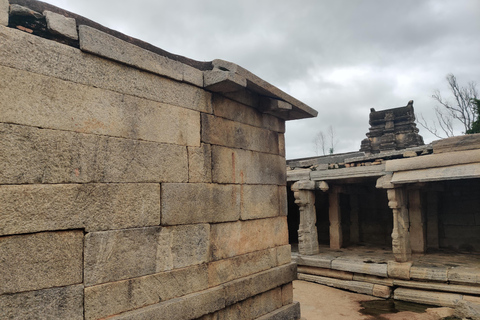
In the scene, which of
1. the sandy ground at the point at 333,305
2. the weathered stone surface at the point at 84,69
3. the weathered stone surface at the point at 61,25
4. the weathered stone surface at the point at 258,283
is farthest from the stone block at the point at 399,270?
the weathered stone surface at the point at 61,25

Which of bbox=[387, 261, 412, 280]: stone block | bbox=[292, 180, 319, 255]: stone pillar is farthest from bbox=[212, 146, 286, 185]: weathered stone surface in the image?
bbox=[292, 180, 319, 255]: stone pillar

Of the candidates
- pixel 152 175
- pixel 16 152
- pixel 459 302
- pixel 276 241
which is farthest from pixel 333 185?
pixel 16 152

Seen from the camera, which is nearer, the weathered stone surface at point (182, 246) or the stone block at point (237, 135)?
the weathered stone surface at point (182, 246)

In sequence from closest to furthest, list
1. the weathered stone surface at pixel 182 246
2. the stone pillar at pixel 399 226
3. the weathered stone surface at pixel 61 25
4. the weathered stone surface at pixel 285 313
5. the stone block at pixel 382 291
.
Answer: the weathered stone surface at pixel 61 25 < the weathered stone surface at pixel 182 246 < the weathered stone surface at pixel 285 313 < the stone block at pixel 382 291 < the stone pillar at pixel 399 226

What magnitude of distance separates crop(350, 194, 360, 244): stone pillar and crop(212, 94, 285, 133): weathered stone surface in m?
8.40

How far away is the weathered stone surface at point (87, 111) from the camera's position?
2289 mm

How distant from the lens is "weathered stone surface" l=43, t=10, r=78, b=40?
250cm

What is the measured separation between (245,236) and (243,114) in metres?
1.44

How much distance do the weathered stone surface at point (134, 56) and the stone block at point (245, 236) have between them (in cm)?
157

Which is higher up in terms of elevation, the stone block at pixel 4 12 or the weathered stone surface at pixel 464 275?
the stone block at pixel 4 12

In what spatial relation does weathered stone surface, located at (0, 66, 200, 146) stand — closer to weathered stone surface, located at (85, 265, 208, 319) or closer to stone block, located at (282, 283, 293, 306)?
weathered stone surface, located at (85, 265, 208, 319)

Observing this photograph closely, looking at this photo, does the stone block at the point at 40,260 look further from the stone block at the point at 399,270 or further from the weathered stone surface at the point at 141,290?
the stone block at the point at 399,270

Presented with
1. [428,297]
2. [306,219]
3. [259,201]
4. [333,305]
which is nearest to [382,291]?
[428,297]

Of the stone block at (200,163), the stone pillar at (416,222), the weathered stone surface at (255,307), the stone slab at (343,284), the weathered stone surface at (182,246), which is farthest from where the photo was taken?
the stone pillar at (416,222)
